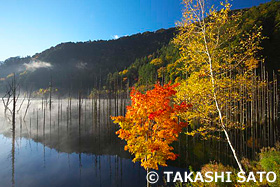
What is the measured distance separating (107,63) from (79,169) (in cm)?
14208

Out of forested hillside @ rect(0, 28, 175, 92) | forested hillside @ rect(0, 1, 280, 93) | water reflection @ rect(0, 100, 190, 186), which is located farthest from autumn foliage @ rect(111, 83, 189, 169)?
forested hillside @ rect(0, 28, 175, 92)

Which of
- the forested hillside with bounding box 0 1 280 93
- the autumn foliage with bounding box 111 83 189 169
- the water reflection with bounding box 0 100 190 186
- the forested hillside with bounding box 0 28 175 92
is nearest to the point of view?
the autumn foliage with bounding box 111 83 189 169

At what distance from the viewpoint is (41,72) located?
148 meters

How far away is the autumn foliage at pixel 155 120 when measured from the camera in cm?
913

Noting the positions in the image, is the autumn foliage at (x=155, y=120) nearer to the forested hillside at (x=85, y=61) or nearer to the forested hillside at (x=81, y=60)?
the forested hillside at (x=85, y=61)

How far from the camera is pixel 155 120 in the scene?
9625 millimetres

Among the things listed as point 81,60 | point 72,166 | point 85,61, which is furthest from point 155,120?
point 81,60

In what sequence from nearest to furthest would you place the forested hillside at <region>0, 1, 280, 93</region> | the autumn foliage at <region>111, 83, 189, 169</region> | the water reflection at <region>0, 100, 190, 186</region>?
the autumn foliage at <region>111, 83, 189, 169</region>, the water reflection at <region>0, 100, 190, 186</region>, the forested hillside at <region>0, 1, 280, 93</region>

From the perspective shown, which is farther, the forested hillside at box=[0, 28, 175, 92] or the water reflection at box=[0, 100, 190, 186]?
the forested hillside at box=[0, 28, 175, 92]

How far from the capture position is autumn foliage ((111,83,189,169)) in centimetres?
913

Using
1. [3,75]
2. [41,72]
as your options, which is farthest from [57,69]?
[3,75]

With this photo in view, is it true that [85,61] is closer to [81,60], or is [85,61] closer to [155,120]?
[81,60]

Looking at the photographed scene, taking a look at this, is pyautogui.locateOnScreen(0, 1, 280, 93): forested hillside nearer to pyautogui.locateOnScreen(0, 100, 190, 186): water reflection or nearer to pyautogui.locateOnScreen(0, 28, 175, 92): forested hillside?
pyautogui.locateOnScreen(0, 28, 175, 92): forested hillside

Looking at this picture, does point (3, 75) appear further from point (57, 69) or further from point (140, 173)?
point (140, 173)
